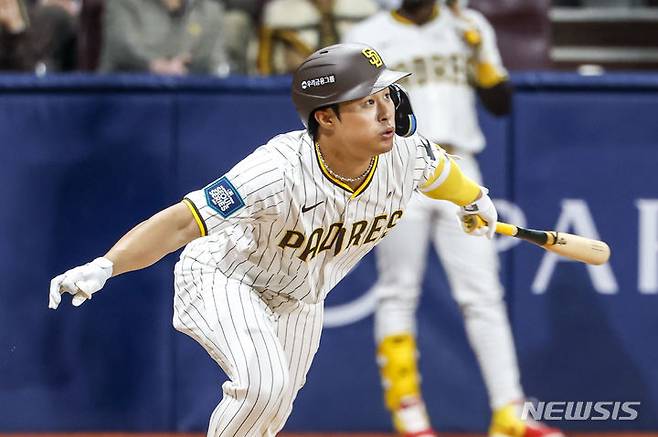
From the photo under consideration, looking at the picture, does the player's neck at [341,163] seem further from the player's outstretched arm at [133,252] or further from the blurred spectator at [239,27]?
the blurred spectator at [239,27]

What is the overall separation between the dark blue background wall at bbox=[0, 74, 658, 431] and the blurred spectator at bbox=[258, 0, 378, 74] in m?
0.64

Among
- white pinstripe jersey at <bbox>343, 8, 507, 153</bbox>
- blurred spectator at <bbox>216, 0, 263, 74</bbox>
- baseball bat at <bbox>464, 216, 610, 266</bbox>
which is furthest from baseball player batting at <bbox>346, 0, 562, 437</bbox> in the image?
blurred spectator at <bbox>216, 0, 263, 74</bbox>

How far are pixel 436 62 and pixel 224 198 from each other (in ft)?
7.82

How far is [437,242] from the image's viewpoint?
21.6 feet

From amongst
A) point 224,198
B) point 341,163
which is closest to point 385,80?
point 341,163

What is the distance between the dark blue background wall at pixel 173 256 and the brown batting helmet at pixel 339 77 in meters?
2.27

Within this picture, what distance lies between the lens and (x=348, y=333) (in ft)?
22.8

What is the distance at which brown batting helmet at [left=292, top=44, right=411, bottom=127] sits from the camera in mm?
4516

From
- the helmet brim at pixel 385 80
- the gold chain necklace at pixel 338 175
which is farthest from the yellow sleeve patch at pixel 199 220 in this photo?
the helmet brim at pixel 385 80

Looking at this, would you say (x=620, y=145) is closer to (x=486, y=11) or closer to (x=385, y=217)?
(x=486, y=11)

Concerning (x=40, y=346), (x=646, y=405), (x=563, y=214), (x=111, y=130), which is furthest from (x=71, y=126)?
(x=646, y=405)

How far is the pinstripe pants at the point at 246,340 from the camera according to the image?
4.55 metres

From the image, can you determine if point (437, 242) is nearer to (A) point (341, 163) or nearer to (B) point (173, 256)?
(B) point (173, 256)

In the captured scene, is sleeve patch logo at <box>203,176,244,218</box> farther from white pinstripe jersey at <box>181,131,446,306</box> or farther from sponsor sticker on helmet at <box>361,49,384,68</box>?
sponsor sticker on helmet at <box>361,49,384,68</box>
